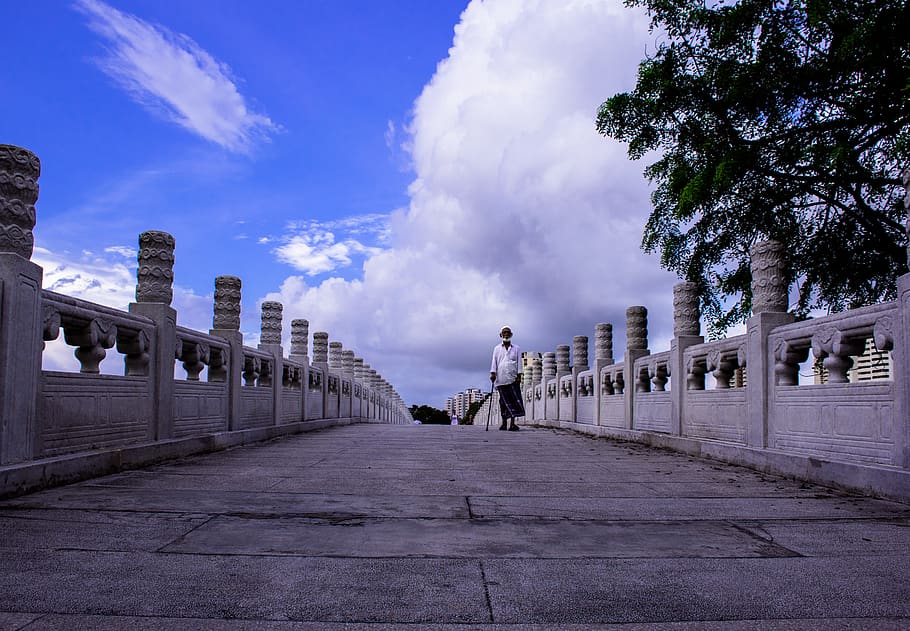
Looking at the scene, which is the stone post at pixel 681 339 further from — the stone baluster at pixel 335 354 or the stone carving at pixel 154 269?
the stone baluster at pixel 335 354

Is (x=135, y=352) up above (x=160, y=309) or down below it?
below

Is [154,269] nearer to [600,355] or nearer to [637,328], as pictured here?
[637,328]

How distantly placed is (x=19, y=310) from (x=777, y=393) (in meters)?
7.02

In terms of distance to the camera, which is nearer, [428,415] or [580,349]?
[580,349]

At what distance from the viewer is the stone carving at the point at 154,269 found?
810cm

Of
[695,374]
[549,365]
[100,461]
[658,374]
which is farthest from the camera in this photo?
[549,365]

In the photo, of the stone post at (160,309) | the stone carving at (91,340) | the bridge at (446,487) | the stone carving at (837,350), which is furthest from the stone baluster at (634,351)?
the stone carving at (91,340)

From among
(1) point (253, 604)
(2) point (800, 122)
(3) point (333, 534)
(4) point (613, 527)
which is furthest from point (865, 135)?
(1) point (253, 604)

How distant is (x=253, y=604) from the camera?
Answer: 8.89 ft

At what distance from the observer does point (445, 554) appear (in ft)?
11.6

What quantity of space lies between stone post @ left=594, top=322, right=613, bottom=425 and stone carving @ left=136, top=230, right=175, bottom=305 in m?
9.13

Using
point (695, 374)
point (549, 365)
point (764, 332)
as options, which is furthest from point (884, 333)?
point (549, 365)

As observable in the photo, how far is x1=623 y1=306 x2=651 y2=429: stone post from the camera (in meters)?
12.6

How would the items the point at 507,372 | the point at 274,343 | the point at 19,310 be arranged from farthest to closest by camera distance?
the point at 507,372
the point at 274,343
the point at 19,310
